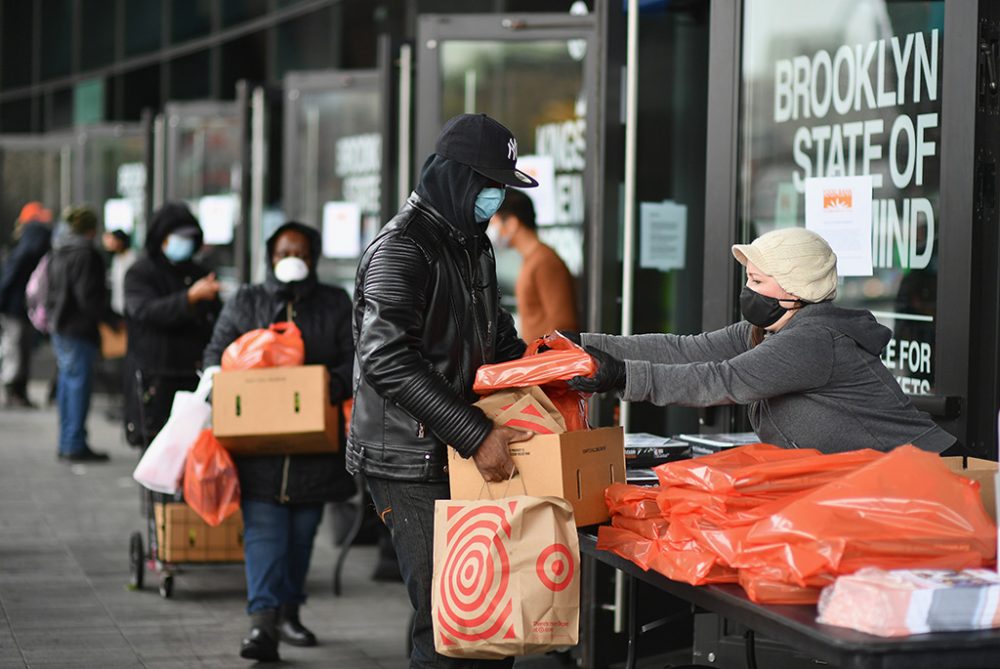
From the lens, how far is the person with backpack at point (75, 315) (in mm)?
11367

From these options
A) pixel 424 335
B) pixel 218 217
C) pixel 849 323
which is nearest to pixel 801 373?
pixel 849 323

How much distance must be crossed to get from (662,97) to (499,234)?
4.14ft

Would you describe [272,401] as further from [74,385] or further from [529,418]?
[74,385]

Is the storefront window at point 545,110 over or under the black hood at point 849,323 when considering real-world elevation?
over

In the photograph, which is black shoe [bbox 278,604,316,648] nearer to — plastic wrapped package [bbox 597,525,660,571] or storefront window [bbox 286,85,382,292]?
plastic wrapped package [bbox 597,525,660,571]

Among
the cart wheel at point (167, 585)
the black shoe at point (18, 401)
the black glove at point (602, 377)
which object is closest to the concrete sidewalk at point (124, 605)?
the cart wheel at point (167, 585)

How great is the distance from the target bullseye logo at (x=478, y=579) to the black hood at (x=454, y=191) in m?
0.89

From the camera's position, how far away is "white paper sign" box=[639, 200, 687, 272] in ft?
20.6

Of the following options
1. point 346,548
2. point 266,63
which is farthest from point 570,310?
point 266,63

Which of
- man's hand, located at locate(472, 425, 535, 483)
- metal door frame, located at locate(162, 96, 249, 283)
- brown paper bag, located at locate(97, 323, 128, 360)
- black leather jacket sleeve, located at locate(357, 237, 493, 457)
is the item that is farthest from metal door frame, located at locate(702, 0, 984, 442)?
brown paper bag, located at locate(97, 323, 128, 360)

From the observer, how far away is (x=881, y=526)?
2.97 m

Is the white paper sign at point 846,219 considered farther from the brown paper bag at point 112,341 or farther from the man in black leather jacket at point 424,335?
the brown paper bag at point 112,341

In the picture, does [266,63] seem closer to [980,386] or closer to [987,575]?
[980,386]

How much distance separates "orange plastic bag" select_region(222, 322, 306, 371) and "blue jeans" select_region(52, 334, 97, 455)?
6197 mm
